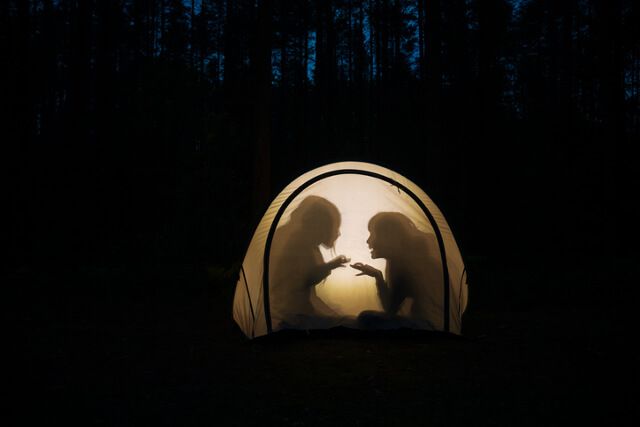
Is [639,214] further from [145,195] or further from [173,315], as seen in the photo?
[145,195]

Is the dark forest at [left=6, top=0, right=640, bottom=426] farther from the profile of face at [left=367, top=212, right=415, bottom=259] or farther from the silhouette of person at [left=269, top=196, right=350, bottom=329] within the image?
the profile of face at [left=367, top=212, right=415, bottom=259]

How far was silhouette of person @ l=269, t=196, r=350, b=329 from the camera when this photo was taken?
5363mm

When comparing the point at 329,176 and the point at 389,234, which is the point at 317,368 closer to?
the point at 389,234

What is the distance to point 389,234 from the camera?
574cm

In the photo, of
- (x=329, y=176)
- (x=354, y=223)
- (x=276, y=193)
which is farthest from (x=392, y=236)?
(x=276, y=193)

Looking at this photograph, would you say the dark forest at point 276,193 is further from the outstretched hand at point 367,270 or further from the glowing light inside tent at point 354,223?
the outstretched hand at point 367,270

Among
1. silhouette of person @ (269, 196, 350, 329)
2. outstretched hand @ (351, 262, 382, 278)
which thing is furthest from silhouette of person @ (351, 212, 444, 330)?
silhouette of person @ (269, 196, 350, 329)

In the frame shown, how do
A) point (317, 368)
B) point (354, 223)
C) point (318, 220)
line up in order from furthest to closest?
point (354, 223)
point (318, 220)
point (317, 368)

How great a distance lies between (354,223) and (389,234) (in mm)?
677

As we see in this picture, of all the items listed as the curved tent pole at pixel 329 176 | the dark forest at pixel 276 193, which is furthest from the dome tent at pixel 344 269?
the dark forest at pixel 276 193

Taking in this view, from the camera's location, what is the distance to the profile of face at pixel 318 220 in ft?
18.7

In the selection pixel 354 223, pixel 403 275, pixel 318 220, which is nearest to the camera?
pixel 403 275

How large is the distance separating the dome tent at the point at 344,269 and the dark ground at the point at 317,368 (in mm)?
278

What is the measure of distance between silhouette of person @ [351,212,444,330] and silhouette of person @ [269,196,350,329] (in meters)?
0.47
